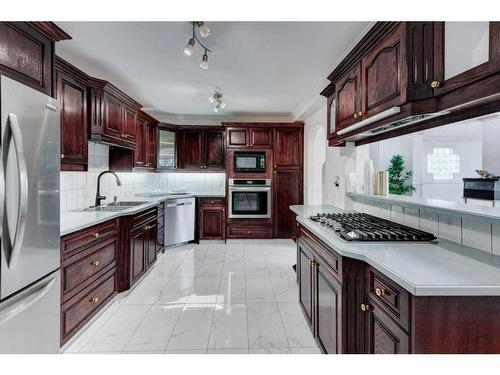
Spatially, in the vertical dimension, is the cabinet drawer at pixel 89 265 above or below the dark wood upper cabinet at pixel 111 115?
below

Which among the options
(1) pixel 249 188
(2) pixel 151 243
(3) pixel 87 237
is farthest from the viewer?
(1) pixel 249 188

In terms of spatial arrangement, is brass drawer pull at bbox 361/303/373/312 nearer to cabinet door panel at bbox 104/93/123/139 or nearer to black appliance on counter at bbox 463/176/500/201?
black appliance on counter at bbox 463/176/500/201

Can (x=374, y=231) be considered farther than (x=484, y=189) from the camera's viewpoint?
No

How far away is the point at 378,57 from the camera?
67.9 inches

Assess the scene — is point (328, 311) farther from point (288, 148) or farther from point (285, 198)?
point (288, 148)

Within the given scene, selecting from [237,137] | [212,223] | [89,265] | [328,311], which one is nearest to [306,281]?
[328,311]

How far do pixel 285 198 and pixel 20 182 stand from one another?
408 cm

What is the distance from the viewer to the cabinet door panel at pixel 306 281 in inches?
78.7

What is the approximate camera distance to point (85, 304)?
2059 millimetres

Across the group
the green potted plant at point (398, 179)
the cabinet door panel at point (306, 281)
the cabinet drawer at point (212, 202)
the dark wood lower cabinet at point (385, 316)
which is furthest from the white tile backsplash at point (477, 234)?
the green potted plant at point (398, 179)

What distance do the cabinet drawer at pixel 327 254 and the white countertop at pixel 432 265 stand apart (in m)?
0.09

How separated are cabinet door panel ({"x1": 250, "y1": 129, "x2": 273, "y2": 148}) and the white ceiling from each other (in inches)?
27.6

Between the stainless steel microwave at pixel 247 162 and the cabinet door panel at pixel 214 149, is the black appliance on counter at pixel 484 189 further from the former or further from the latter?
the cabinet door panel at pixel 214 149
